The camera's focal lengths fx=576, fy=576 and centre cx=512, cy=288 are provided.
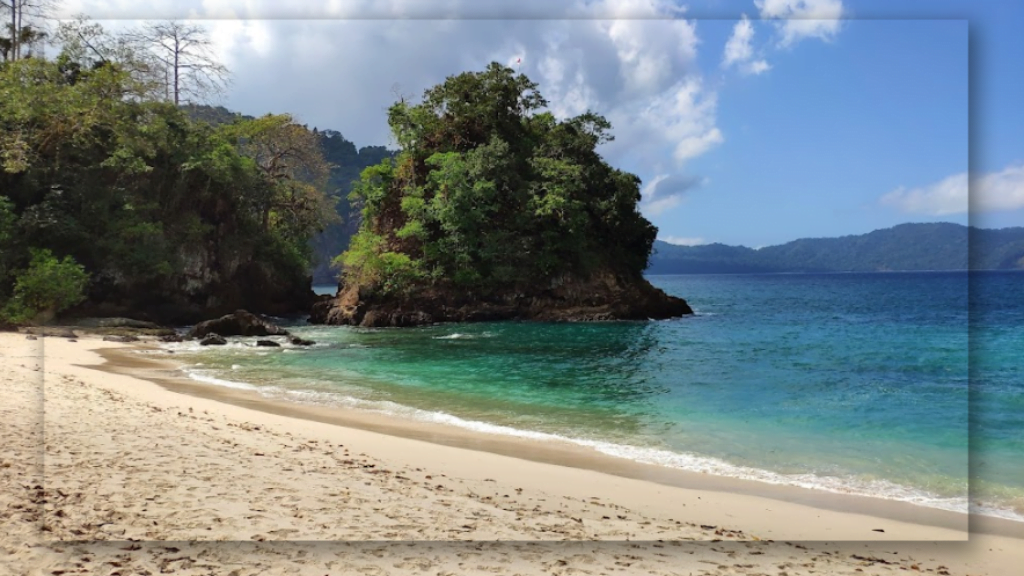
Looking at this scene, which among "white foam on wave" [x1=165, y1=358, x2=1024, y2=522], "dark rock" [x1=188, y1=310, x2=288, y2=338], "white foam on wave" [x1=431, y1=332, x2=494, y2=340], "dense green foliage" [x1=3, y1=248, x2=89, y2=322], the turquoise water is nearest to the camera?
"white foam on wave" [x1=165, y1=358, x2=1024, y2=522]

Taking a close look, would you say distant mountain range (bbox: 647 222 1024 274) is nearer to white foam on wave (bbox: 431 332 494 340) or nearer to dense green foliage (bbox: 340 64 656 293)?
dense green foliage (bbox: 340 64 656 293)

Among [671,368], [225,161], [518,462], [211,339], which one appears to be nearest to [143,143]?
[225,161]

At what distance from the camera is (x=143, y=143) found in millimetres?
24062

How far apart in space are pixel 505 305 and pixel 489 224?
447cm

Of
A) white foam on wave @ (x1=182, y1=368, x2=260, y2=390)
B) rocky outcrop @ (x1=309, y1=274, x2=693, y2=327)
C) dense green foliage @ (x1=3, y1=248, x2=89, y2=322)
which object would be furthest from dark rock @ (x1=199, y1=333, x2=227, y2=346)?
rocky outcrop @ (x1=309, y1=274, x2=693, y2=327)

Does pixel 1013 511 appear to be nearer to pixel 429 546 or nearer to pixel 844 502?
pixel 844 502

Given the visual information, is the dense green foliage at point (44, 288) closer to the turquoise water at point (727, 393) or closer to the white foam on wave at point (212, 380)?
the turquoise water at point (727, 393)

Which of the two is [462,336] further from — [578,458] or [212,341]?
[578,458]

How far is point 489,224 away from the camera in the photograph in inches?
1227

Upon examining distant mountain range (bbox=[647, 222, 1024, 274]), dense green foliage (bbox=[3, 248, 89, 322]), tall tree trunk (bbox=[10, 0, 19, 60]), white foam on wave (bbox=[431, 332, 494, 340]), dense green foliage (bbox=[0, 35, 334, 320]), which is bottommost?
white foam on wave (bbox=[431, 332, 494, 340])

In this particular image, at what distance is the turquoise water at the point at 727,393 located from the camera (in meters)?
7.25

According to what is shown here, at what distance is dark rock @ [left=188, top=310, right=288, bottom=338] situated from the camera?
22016mm

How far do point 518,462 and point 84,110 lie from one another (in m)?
23.7

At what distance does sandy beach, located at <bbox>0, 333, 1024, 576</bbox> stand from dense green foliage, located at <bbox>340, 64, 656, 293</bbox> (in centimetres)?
2290
